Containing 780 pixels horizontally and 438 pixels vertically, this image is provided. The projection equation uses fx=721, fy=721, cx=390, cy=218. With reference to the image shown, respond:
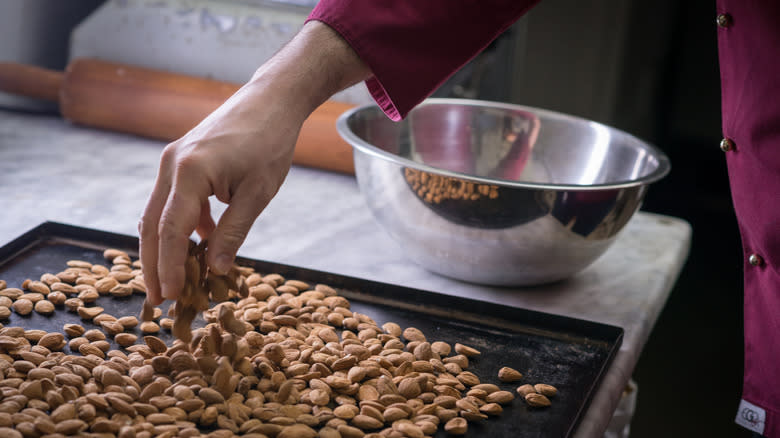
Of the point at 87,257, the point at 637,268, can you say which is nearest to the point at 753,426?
the point at 637,268

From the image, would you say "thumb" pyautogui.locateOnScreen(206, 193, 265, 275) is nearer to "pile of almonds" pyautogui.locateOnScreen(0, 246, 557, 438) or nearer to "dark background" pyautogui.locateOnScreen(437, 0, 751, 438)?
"pile of almonds" pyautogui.locateOnScreen(0, 246, 557, 438)

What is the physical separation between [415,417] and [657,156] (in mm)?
683

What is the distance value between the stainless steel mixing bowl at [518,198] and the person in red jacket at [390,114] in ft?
0.55

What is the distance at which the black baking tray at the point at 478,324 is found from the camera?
878 millimetres

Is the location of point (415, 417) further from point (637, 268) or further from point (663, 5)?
point (663, 5)

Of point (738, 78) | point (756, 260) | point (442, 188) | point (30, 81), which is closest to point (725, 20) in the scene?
point (738, 78)

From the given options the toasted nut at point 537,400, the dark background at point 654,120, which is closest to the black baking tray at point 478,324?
the toasted nut at point 537,400

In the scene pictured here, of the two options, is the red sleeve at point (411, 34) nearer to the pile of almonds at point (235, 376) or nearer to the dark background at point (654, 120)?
the pile of almonds at point (235, 376)

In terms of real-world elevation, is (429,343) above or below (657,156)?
below

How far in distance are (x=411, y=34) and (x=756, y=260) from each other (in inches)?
22.0

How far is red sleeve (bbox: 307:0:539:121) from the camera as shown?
0.91 m

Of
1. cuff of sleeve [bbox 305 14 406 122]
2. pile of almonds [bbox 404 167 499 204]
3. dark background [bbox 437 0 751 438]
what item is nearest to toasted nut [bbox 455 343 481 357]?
pile of almonds [bbox 404 167 499 204]

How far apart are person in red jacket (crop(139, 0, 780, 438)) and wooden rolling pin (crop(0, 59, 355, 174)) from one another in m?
0.77

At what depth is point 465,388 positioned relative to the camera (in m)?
0.92
